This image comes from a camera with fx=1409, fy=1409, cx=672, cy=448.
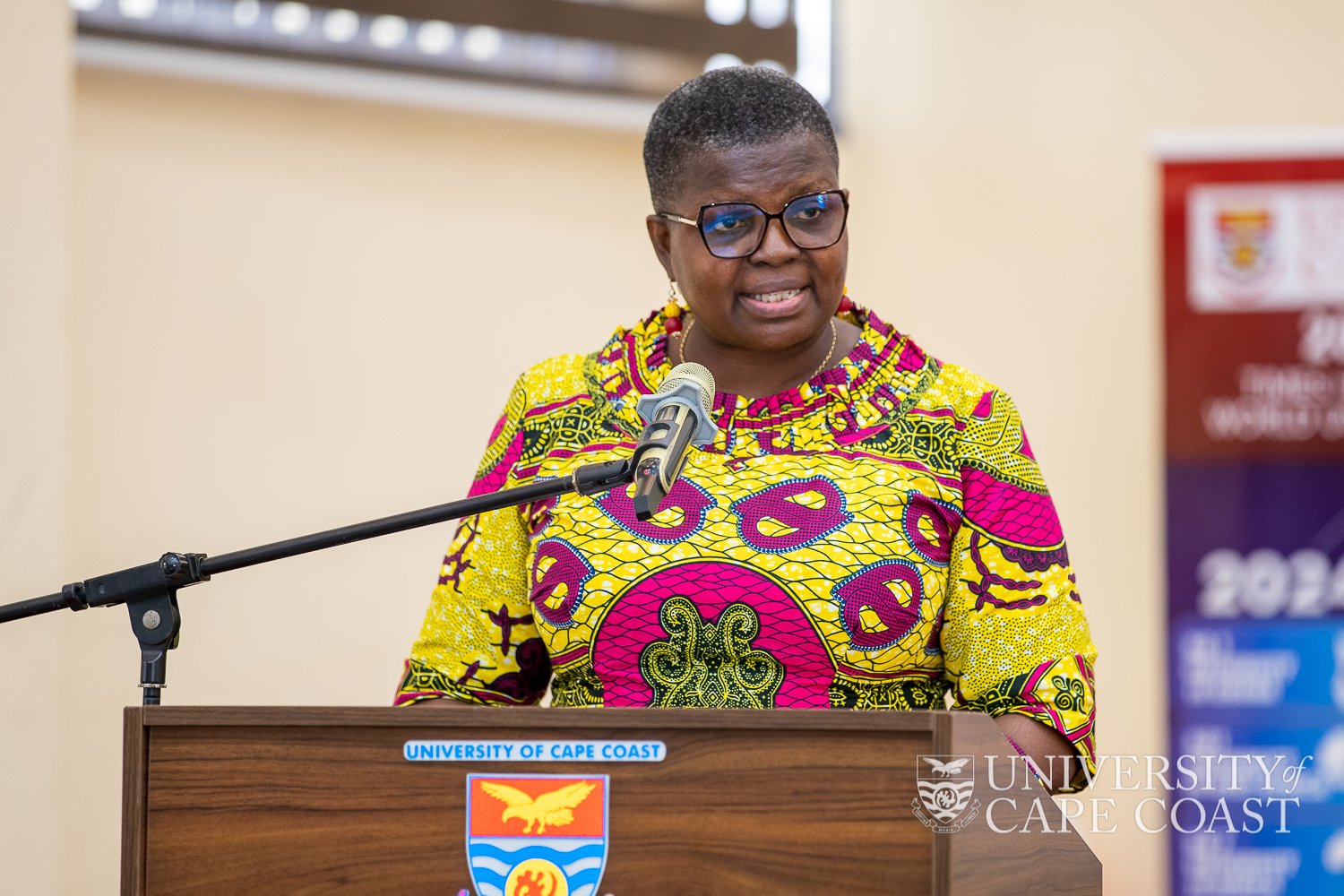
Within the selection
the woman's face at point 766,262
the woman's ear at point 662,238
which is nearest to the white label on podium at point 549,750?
the woman's face at point 766,262

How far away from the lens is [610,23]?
3293 mm

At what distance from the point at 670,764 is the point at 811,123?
857mm

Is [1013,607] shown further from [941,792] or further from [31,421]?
[31,421]

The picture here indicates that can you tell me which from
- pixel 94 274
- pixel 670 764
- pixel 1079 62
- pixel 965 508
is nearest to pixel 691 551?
pixel 965 508

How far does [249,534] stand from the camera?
3006 millimetres

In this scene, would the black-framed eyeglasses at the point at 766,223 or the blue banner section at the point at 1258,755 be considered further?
the blue banner section at the point at 1258,755

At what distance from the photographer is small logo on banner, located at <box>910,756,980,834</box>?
1022 millimetres

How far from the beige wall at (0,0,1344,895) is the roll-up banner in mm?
139

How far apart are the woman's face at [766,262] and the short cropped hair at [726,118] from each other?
0.02 metres

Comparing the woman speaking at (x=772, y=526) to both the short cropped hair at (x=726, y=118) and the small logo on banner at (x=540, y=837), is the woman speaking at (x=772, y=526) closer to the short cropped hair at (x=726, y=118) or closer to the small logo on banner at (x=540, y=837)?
the short cropped hair at (x=726, y=118)

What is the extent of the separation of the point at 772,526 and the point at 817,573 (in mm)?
73

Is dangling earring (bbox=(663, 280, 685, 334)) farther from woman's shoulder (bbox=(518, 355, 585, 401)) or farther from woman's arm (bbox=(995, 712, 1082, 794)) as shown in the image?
woman's arm (bbox=(995, 712, 1082, 794))

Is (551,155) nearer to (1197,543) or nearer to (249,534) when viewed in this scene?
(249,534)

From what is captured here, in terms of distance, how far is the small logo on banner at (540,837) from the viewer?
1.06 m
